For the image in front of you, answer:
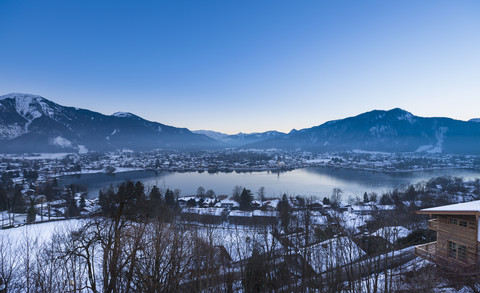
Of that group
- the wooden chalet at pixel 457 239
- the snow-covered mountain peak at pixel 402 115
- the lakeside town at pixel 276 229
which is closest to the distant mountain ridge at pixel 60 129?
the lakeside town at pixel 276 229

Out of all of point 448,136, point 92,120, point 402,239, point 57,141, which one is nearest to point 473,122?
point 448,136

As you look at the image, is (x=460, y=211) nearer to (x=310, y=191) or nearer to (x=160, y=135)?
(x=310, y=191)

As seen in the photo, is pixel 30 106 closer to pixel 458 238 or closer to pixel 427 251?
pixel 427 251

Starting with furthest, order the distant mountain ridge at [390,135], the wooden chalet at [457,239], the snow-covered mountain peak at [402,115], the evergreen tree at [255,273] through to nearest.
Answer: the snow-covered mountain peak at [402,115] → the distant mountain ridge at [390,135] → the evergreen tree at [255,273] → the wooden chalet at [457,239]

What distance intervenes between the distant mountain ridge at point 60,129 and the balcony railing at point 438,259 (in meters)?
69.5

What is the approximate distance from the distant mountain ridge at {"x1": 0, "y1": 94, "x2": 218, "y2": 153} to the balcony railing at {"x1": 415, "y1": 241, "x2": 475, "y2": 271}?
6950 cm

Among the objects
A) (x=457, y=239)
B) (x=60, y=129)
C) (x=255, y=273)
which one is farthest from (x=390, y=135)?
(x=60, y=129)

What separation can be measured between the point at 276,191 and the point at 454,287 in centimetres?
1362

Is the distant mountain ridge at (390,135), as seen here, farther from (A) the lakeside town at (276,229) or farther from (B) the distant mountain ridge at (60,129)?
(A) the lakeside town at (276,229)

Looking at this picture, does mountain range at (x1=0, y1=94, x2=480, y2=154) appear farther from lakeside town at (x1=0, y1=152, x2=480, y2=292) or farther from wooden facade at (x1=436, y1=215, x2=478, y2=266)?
wooden facade at (x1=436, y1=215, x2=478, y2=266)

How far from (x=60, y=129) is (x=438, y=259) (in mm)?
82031

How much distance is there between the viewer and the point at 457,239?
3.16 meters

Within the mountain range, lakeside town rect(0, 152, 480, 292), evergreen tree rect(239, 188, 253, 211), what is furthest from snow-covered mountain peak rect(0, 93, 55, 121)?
evergreen tree rect(239, 188, 253, 211)

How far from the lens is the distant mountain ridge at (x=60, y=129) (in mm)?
56594
